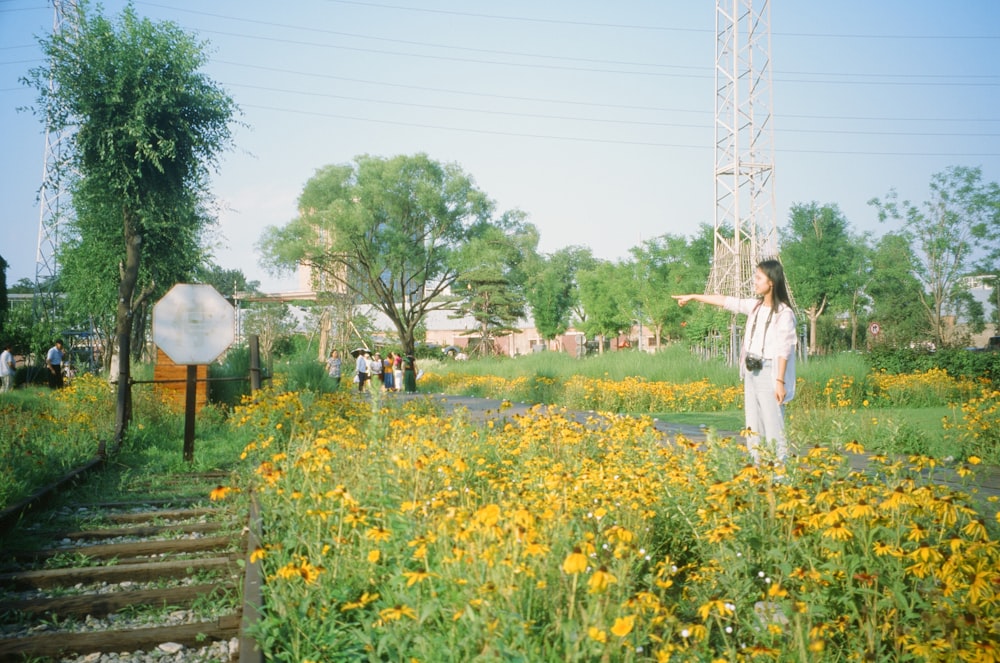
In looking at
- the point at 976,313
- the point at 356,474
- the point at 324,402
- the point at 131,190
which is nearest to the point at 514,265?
the point at 976,313

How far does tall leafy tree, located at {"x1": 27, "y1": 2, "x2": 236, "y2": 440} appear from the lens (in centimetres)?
1441

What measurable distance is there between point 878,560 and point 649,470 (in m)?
1.59

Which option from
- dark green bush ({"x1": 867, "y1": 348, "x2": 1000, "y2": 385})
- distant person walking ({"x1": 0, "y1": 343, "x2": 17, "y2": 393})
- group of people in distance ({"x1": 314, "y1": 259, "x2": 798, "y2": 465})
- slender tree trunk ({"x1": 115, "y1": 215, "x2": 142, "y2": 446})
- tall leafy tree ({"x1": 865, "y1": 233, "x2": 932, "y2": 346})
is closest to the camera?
group of people in distance ({"x1": 314, "y1": 259, "x2": 798, "y2": 465})

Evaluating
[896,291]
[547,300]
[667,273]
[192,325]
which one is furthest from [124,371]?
[547,300]

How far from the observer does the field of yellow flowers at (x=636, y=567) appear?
264 cm

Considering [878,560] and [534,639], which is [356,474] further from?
[878,560]

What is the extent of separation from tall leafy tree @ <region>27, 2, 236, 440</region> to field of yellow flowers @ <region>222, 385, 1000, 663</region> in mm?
11749

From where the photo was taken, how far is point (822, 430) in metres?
8.40

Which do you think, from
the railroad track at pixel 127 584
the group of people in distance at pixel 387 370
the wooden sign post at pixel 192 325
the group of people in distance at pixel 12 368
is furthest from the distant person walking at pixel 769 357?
the group of people in distance at pixel 12 368

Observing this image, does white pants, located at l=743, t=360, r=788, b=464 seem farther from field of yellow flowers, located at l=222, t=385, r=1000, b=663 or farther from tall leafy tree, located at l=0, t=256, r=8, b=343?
tall leafy tree, located at l=0, t=256, r=8, b=343

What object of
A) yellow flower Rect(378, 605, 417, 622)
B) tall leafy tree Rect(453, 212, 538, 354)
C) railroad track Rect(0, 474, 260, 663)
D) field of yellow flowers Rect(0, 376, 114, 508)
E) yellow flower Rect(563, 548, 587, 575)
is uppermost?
tall leafy tree Rect(453, 212, 538, 354)

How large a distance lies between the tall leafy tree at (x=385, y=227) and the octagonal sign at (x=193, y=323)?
27.6 meters

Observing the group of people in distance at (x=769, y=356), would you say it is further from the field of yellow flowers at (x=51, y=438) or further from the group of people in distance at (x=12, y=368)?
the group of people in distance at (x=12, y=368)

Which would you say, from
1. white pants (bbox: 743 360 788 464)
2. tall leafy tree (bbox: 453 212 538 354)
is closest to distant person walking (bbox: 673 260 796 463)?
white pants (bbox: 743 360 788 464)
